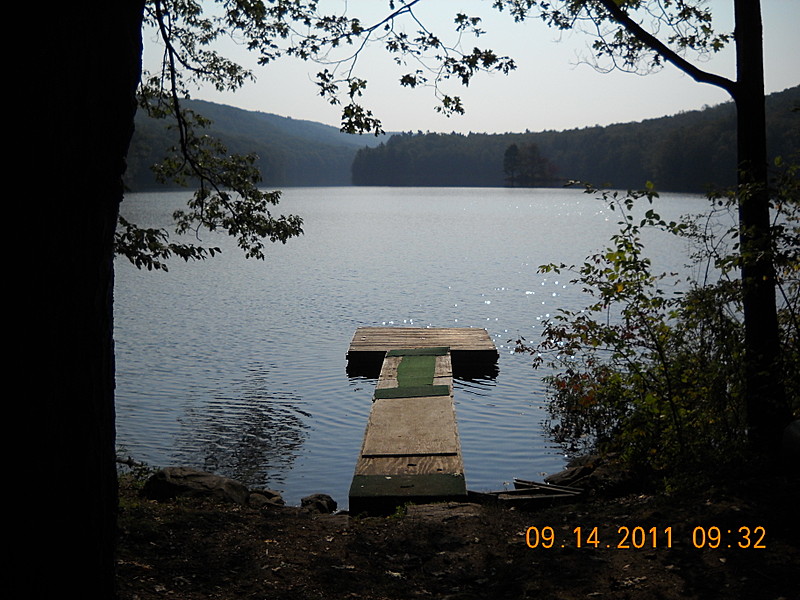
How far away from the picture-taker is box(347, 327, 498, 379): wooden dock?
14312mm

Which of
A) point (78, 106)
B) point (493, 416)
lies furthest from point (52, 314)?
point (493, 416)

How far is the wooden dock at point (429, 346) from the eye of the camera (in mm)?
14312

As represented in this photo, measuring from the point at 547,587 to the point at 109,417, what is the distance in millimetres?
2632

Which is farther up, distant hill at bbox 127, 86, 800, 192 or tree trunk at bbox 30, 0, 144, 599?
distant hill at bbox 127, 86, 800, 192

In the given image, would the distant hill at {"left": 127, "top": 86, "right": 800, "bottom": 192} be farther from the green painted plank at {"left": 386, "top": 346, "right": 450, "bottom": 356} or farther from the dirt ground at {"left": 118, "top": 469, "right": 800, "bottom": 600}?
the dirt ground at {"left": 118, "top": 469, "right": 800, "bottom": 600}

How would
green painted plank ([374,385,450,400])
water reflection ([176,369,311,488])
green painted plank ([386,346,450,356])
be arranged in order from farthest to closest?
green painted plank ([386,346,450,356]) → green painted plank ([374,385,450,400]) → water reflection ([176,369,311,488])

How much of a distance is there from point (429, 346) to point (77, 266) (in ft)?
41.5

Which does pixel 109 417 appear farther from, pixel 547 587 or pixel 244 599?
pixel 547 587

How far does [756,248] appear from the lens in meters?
5.18

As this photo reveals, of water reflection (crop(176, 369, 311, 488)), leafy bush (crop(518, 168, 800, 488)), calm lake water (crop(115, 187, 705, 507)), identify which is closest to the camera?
leafy bush (crop(518, 168, 800, 488))

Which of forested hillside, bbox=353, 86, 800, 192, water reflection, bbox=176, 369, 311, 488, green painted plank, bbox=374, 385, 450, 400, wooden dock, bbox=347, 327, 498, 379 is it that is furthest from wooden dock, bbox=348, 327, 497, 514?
forested hillside, bbox=353, 86, 800, 192

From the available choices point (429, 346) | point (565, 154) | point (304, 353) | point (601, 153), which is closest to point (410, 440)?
point (429, 346)
